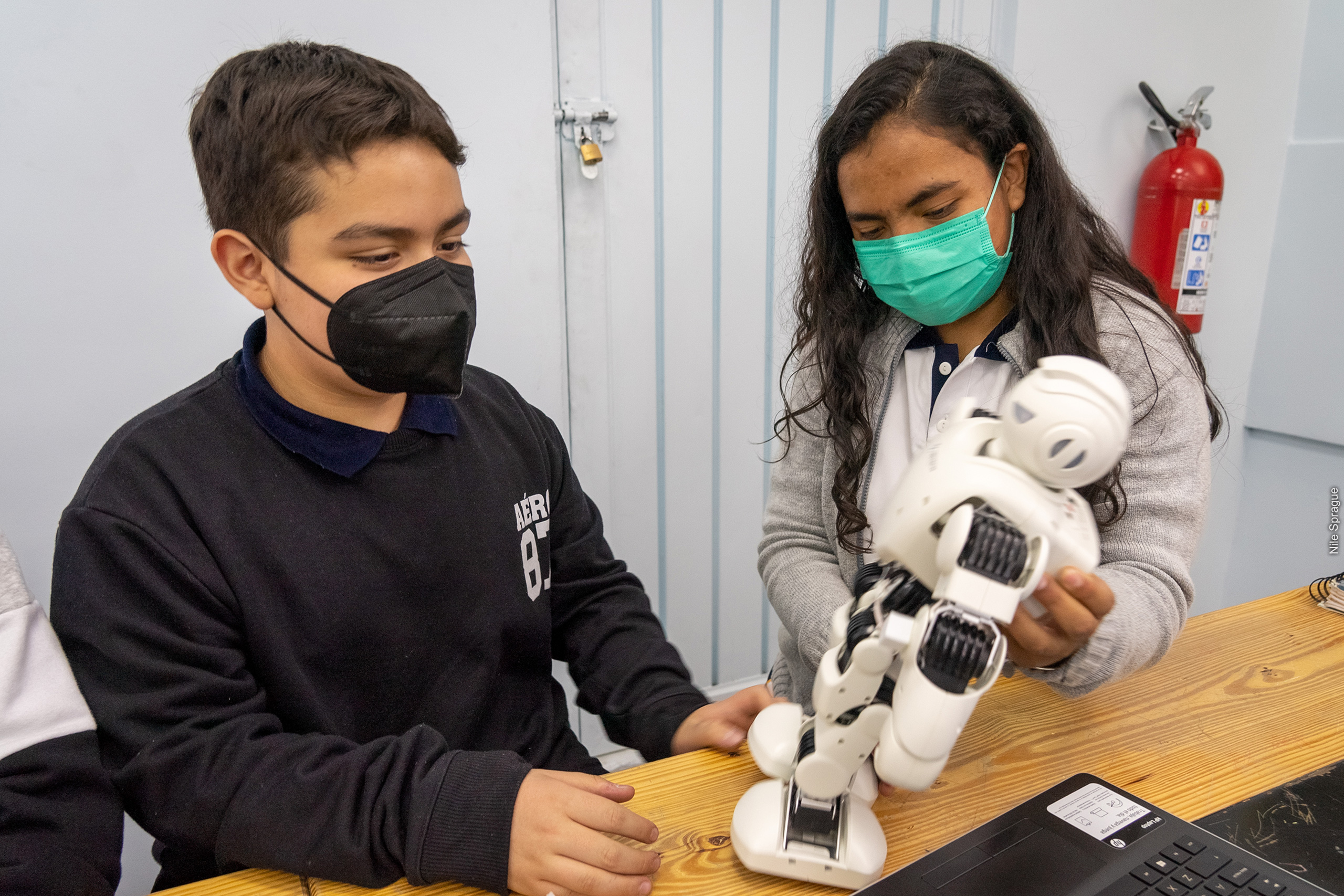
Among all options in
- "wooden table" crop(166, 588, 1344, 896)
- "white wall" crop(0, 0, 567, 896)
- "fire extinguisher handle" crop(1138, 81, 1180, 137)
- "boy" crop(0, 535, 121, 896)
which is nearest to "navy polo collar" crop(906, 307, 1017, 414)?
"wooden table" crop(166, 588, 1344, 896)

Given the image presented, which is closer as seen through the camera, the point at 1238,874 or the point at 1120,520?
the point at 1238,874

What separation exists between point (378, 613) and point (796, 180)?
1515mm

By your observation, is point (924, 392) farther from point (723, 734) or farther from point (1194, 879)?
point (1194, 879)

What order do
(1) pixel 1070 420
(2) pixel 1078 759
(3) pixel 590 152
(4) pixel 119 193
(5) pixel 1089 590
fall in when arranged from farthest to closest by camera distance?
(3) pixel 590 152
(4) pixel 119 193
(2) pixel 1078 759
(5) pixel 1089 590
(1) pixel 1070 420

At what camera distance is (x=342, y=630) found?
3.32 ft

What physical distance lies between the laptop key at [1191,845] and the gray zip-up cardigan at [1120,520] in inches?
6.7

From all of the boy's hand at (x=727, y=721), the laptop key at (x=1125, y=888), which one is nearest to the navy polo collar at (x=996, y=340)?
the boy's hand at (x=727, y=721)

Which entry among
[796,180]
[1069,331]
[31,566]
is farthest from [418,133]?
[796,180]

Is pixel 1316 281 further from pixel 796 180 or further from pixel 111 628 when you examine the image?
pixel 111 628

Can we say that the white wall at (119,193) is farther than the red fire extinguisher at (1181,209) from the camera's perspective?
No

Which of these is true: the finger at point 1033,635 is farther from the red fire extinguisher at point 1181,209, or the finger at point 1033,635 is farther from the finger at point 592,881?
the red fire extinguisher at point 1181,209

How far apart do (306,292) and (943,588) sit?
77cm

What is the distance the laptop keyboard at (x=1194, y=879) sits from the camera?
727 mm

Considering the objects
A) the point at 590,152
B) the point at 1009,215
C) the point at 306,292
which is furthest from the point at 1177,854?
the point at 590,152
